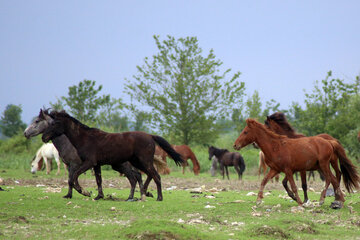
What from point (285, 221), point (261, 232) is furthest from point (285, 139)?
Answer: point (261, 232)

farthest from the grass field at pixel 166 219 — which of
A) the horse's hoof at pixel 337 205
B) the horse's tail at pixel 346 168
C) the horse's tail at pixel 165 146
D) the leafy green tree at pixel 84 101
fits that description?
the leafy green tree at pixel 84 101

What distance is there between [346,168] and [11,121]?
55.6 m

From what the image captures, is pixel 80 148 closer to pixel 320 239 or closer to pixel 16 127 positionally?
pixel 320 239

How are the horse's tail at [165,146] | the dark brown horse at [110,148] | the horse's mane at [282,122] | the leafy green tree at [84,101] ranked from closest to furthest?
1. the dark brown horse at [110,148]
2. the horse's tail at [165,146]
3. the horse's mane at [282,122]
4. the leafy green tree at [84,101]

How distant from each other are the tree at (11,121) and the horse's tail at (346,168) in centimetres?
5402

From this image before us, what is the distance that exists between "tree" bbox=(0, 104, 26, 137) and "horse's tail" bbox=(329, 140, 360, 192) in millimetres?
54021

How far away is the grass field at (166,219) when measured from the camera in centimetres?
724

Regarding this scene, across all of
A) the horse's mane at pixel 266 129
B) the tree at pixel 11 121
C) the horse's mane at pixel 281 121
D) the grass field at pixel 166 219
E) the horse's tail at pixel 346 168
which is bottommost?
the grass field at pixel 166 219

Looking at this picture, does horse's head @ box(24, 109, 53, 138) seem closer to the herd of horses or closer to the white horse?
the herd of horses

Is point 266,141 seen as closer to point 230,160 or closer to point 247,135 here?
point 247,135

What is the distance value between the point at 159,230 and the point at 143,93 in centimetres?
3067

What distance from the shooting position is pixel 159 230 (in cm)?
691

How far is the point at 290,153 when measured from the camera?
10875 millimetres

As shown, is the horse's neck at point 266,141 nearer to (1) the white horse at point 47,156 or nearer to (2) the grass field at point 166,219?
(2) the grass field at point 166,219
